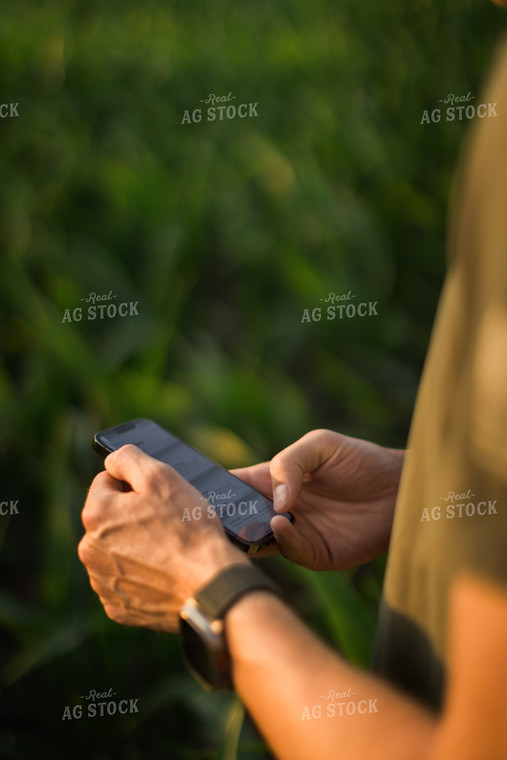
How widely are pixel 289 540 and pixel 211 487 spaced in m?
0.11

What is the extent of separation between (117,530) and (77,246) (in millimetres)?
1286

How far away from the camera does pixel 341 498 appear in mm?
827

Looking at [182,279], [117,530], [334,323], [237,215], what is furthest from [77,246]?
[117,530]

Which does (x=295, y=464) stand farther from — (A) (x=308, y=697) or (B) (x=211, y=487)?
(A) (x=308, y=697)

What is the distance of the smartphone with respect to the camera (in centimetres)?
71

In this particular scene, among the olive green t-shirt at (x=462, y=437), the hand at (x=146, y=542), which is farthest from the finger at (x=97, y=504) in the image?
the olive green t-shirt at (x=462, y=437)

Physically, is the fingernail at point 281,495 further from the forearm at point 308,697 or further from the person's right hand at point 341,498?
the forearm at point 308,697

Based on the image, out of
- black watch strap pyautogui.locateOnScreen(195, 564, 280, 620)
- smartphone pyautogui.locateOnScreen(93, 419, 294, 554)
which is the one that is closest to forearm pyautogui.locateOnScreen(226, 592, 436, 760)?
black watch strap pyautogui.locateOnScreen(195, 564, 280, 620)

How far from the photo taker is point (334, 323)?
1.58 m

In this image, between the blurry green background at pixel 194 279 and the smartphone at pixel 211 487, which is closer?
the smartphone at pixel 211 487

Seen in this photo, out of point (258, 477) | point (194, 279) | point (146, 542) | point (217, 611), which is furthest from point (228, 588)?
point (194, 279)

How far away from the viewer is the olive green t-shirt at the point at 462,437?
380mm

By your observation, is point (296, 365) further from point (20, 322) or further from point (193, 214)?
point (20, 322)

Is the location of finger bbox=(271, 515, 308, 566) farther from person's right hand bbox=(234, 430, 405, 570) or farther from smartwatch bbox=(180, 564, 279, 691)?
smartwatch bbox=(180, 564, 279, 691)
